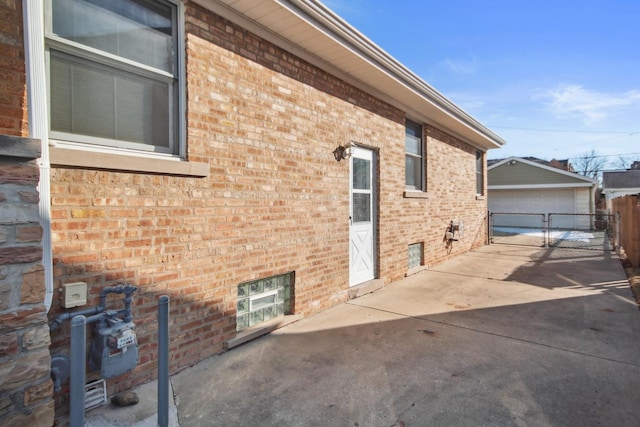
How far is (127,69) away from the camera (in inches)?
128

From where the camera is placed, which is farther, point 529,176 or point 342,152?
point 529,176

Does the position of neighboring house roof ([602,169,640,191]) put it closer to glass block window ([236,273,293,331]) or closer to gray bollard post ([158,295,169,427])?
glass block window ([236,273,293,331])

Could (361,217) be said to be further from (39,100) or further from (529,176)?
(529,176)

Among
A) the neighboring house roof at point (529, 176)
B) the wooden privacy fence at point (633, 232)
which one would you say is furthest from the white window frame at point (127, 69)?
the neighboring house roof at point (529, 176)

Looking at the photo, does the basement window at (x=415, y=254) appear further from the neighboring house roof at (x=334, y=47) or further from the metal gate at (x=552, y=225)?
the metal gate at (x=552, y=225)

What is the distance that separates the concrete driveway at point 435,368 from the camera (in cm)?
273

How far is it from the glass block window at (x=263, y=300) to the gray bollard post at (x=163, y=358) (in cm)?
168

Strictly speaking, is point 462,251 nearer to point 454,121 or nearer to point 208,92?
point 454,121

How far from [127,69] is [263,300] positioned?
2.91 metres

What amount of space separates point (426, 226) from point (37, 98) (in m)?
7.61

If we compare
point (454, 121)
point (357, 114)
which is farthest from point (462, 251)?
point (357, 114)

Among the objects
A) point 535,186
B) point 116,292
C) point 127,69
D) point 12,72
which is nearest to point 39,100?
point 12,72

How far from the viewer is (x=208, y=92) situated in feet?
12.3

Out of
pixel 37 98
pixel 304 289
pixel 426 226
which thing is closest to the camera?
pixel 37 98
